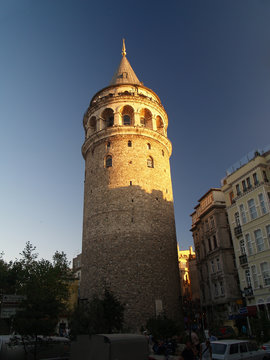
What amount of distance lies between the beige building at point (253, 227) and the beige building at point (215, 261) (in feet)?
10.8

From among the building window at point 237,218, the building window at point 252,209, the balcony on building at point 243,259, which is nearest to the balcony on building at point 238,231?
the building window at point 237,218

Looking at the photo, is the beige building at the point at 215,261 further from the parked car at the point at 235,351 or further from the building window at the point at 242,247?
the parked car at the point at 235,351

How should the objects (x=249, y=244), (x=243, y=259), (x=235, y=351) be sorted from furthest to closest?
(x=243, y=259) < (x=249, y=244) < (x=235, y=351)

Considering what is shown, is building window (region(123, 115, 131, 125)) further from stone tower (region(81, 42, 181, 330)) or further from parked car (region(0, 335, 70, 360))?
parked car (region(0, 335, 70, 360))

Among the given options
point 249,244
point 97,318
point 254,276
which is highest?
point 249,244

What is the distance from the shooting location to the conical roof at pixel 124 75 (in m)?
36.9

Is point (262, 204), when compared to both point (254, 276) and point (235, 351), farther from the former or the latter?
point (235, 351)

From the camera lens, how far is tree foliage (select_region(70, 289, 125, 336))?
17.5 metres

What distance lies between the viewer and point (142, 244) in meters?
27.1

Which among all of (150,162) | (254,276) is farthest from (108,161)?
(254,276)

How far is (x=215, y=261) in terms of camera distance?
30891 mm

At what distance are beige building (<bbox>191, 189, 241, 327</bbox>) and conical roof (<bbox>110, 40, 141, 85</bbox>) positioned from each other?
52.5 feet

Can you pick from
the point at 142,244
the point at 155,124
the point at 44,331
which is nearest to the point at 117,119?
the point at 155,124

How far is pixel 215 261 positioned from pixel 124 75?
2362 cm
